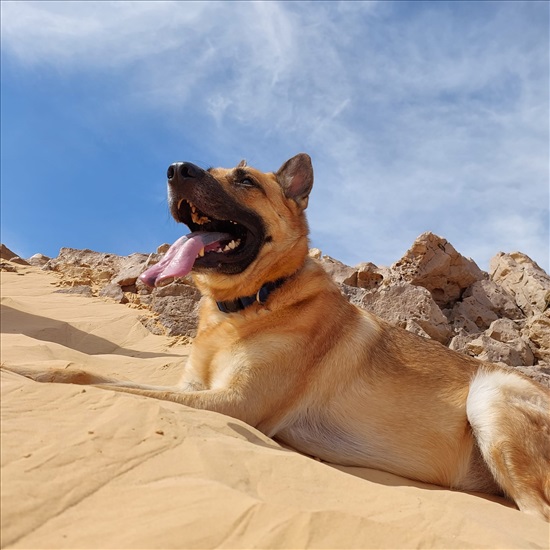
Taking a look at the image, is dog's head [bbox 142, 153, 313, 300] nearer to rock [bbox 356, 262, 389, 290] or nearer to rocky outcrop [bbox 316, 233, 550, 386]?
rocky outcrop [bbox 316, 233, 550, 386]

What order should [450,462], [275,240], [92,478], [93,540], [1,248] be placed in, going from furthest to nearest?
1. [1,248]
2. [275,240]
3. [450,462]
4. [92,478]
5. [93,540]

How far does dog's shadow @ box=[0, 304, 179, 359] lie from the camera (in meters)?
8.16

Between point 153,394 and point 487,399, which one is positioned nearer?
point 153,394

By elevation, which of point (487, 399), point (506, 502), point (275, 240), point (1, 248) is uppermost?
point (1, 248)

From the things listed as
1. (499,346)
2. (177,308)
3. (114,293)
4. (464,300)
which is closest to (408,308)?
(499,346)

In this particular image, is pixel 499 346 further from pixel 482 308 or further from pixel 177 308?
Result: pixel 177 308

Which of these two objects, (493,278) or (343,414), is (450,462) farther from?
(493,278)

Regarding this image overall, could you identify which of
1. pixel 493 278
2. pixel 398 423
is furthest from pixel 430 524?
pixel 493 278

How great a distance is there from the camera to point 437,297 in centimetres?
1158

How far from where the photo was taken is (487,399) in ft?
14.4

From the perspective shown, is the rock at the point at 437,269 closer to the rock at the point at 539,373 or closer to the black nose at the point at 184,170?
the rock at the point at 539,373

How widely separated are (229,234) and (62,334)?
188 inches

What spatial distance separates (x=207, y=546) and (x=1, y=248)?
55.1ft

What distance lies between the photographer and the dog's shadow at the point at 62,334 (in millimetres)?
8164
